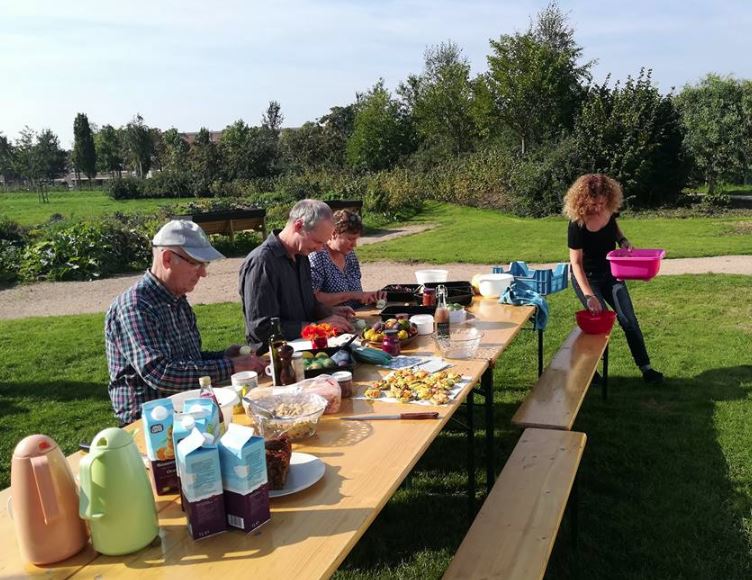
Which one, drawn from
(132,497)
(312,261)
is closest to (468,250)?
(312,261)

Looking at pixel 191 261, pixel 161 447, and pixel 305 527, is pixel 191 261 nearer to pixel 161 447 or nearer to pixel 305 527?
pixel 161 447

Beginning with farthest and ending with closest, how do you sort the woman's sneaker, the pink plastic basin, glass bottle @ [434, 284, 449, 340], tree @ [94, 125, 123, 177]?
tree @ [94, 125, 123, 177] → the woman's sneaker → the pink plastic basin → glass bottle @ [434, 284, 449, 340]

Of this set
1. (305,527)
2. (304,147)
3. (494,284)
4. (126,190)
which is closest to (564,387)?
(494,284)

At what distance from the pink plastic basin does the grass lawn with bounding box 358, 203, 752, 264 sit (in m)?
5.36

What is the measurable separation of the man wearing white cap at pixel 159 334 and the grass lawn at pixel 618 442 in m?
1.28

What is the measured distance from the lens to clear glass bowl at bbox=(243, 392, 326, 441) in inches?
84.6

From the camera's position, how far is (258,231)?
13.4 metres

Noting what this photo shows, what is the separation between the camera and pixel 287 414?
2.21m

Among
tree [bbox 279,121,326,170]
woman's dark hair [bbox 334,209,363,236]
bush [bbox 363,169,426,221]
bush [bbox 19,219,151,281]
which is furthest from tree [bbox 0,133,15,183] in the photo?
woman's dark hair [bbox 334,209,363,236]

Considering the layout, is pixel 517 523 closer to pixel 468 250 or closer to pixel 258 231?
pixel 468 250

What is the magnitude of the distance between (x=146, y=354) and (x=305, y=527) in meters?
1.21

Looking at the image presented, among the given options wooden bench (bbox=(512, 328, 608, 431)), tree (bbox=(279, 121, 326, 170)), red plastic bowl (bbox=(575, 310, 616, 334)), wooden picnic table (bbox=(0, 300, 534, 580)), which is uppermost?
tree (bbox=(279, 121, 326, 170))

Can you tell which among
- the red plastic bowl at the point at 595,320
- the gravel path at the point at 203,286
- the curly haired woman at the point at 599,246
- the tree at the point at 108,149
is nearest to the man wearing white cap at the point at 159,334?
the red plastic bowl at the point at 595,320

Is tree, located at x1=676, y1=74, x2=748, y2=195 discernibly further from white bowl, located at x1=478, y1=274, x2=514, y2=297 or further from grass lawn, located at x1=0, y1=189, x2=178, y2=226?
white bowl, located at x1=478, y1=274, x2=514, y2=297
